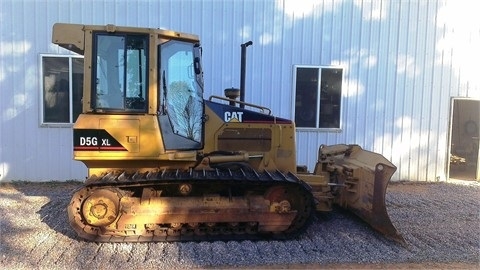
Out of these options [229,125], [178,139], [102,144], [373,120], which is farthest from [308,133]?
[102,144]

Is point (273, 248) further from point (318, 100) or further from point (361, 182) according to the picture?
point (318, 100)

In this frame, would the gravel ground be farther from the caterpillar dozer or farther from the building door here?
the building door

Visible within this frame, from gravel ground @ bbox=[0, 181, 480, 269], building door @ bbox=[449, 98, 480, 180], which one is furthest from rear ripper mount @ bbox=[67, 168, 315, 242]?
building door @ bbox=[449, 98, 480, 180]

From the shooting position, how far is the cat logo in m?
5.83

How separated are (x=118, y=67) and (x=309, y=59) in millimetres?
5253

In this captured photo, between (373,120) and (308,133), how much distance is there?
1590 mm

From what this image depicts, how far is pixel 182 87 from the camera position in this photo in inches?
215

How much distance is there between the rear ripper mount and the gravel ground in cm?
20

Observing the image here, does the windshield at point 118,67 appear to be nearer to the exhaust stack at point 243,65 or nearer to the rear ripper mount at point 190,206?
the rear ripper mount at point 190,206

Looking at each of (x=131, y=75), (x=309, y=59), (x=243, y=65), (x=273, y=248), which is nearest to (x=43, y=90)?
(x=131, y=75)

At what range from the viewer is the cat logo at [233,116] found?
583 centimetres

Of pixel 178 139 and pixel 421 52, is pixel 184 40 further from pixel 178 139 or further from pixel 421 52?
pixel 421 52

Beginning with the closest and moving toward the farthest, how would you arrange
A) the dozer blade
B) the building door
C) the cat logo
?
the dozer blade
the cat logo
the building door

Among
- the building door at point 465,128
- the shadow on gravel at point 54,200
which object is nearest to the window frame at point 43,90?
the shadow on gravel at point 54,200
